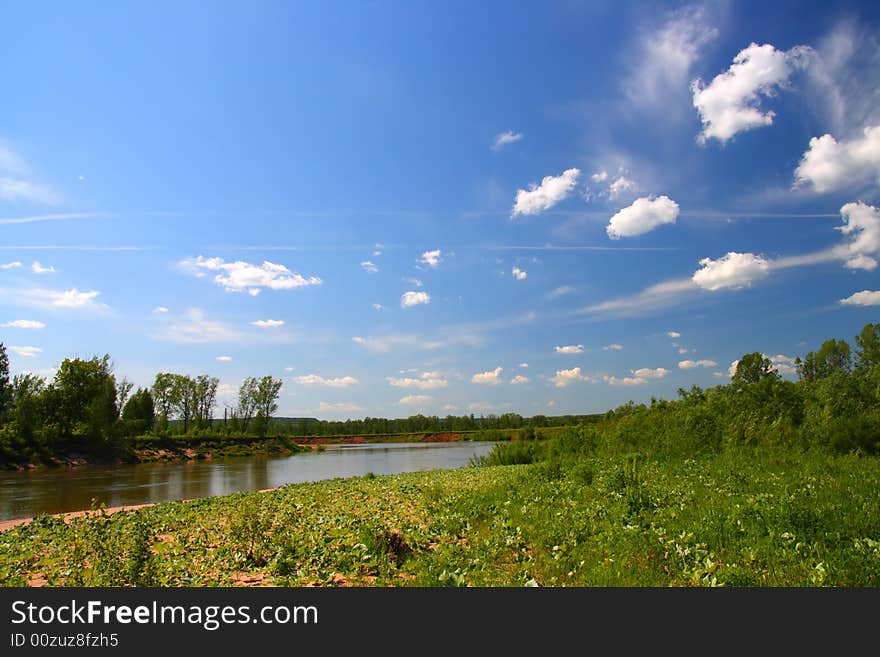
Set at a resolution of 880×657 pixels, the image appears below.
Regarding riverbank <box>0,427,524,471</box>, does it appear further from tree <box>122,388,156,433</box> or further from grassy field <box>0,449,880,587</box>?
grassy field <box>0,449,880,587</box>

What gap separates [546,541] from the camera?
8438 millimetres

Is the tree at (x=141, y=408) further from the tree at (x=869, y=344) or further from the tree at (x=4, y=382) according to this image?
the tree at (x=869, y=344)

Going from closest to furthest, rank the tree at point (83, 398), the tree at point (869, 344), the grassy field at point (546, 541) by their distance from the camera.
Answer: the grassy field at point (546, 541) → the tree at point (869, 344) → the tree at point (83, 398)

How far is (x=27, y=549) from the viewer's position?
11656 mm

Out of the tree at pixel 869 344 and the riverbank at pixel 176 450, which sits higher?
the tree at pixel 869 344

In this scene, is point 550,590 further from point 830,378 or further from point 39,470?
point 39,470

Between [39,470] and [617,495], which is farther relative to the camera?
[39,470]

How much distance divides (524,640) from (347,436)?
6053 inches

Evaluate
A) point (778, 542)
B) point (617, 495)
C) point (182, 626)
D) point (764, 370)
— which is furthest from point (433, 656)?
point (764, 370)

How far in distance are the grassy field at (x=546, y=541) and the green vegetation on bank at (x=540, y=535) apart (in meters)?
0.04

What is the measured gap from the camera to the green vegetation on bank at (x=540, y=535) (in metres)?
6.77

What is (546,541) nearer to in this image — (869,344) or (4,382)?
(869,344)

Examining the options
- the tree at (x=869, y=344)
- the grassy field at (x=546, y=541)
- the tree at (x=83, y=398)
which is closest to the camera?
the grassy field at (x=546, y=541)

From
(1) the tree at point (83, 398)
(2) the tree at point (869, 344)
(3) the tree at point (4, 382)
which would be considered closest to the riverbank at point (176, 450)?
(1) the tree at point (83, 398)
